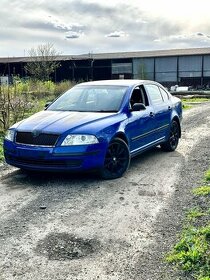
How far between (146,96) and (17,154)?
9.89ft

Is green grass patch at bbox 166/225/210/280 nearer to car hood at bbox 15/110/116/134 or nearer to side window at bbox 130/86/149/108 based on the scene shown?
car hood at bbox 15/110/116/134

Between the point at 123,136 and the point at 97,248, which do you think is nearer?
the point at 97,248

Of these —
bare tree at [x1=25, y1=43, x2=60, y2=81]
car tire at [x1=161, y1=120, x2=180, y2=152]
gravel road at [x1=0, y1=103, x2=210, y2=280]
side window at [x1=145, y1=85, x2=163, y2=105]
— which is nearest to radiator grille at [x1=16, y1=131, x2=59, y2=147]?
gravel road at [x1=0, y1=103, x2=210, y2=280]

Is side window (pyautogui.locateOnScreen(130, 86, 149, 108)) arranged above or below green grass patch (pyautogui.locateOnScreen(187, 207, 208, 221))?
above

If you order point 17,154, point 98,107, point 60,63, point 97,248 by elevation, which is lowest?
point 97,248

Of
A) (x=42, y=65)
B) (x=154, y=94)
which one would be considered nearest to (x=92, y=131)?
(x=154, y=94)

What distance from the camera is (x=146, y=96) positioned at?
27.1 ft

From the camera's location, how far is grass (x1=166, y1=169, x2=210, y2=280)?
366 cm

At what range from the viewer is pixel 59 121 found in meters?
6.71

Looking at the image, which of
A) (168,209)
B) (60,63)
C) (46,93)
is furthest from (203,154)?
Answer: (60,63)

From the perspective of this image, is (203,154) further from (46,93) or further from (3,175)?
(46,93)

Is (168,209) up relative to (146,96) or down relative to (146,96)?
down

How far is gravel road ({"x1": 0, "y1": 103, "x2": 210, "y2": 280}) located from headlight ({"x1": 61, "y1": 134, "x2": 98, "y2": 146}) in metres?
0.66

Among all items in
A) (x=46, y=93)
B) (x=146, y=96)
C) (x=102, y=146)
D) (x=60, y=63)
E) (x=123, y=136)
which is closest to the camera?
(x=102, y=146)
